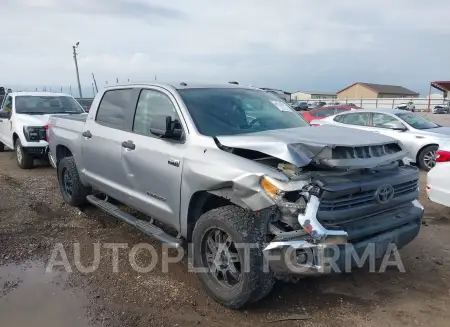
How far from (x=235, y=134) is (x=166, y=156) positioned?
69 cm

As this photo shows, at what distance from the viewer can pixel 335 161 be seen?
10.0 ft

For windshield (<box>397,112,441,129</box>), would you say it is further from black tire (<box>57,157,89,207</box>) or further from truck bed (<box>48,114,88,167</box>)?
black tire (<box>57,157,89,207</box>)

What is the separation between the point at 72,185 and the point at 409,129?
26.2 ft

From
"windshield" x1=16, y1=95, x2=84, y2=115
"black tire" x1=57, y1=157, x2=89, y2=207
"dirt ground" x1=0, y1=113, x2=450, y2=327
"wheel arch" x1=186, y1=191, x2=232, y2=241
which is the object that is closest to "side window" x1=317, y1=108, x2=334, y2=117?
"windshield" x1=16, y1=95, x2=84, y2=115

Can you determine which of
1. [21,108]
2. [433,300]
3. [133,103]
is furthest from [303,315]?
[21,108]

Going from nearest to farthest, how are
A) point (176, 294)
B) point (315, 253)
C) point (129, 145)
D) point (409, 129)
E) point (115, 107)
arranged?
point (315, 253) → point (176, 294) → point (129, 145) → point (115, 107) → point (409, 129)

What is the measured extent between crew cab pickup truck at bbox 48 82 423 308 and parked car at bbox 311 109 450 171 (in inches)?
243

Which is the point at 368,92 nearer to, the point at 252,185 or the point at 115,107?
the point at 115,107

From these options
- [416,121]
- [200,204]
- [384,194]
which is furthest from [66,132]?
[416,121]

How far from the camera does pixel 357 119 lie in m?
11.1

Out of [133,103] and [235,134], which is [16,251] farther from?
[235,134]

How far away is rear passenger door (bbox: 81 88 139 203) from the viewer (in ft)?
15.3

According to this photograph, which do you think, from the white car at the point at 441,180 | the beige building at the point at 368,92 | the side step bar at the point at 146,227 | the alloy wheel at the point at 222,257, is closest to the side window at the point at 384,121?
the white car at the point at 441,180

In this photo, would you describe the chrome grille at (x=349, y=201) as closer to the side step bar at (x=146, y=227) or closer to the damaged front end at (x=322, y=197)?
the damaged front end at (x=322, y=197)
